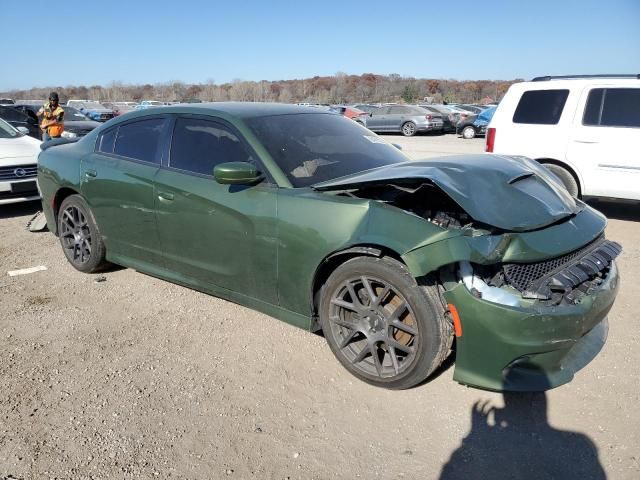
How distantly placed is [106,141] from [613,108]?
5988 mm

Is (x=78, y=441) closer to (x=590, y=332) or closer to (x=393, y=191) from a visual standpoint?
(x=393, y=191)

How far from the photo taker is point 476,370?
104 inches

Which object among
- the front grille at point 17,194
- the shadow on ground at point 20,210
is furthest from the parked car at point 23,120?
the front grille at point 17,194

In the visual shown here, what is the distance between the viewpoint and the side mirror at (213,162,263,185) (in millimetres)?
3180

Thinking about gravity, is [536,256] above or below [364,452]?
above

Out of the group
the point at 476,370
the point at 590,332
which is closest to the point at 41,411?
the point at 476,370

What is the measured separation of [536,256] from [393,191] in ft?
3.10

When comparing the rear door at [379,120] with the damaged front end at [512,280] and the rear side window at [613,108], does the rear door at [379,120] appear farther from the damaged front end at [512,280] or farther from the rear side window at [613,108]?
the damaged front end at [512,280]

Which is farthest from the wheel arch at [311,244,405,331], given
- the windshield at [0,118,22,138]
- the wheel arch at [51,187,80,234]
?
the windshield at [0,118,22,138]

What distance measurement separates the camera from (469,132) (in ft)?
72.4

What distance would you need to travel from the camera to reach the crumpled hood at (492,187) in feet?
8.87

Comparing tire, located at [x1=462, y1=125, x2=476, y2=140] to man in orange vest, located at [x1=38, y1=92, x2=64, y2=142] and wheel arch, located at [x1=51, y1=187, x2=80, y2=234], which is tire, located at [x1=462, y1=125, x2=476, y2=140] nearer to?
man in orange vest, located at [x1=38, y1=92, x2=64, y2=142]

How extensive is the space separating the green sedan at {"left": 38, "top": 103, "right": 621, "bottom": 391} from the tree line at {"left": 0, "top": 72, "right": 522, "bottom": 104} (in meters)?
65.5

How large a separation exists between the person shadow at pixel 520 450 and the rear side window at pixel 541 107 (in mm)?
5121
